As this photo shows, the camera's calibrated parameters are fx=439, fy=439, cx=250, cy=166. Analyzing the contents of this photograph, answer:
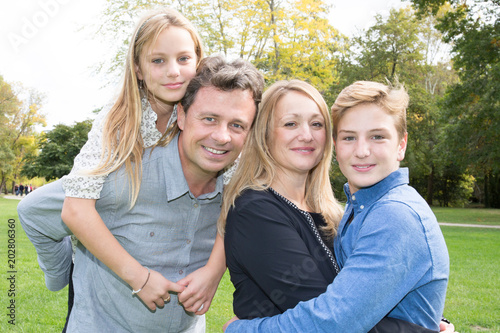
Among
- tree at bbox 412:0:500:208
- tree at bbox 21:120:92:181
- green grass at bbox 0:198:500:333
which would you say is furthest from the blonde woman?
tree at bbox 21:120:92:181

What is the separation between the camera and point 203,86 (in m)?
2.42

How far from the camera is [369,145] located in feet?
6.88

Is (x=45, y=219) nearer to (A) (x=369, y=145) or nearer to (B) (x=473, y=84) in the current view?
(A) (x=369, y=145)

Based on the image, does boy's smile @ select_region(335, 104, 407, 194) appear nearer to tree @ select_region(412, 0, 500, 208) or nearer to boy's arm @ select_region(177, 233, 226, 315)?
boy's arm @ select_region(177, 233, 226, 315)

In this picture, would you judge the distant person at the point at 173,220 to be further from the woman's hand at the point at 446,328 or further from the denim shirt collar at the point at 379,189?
the woman's hand at the point at 446,328

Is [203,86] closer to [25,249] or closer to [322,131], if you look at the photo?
[322,131]

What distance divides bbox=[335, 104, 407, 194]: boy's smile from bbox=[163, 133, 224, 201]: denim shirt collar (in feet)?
2.74

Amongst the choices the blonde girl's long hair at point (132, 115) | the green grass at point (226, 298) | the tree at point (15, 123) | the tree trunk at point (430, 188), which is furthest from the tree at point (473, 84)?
the tree at point (15, 123)

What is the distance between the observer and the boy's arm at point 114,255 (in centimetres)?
224

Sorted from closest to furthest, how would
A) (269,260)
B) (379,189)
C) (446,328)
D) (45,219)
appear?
(269,260), (379,189), (446,328), (45,219)

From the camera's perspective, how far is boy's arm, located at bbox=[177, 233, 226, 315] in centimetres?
232

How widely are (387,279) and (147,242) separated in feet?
4.29

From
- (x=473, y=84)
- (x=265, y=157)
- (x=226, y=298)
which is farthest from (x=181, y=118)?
(x=473, y=84)

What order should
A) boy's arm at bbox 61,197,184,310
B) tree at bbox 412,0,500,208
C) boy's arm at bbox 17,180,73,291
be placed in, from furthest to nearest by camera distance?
tree at bbox 412,0,500,208 < boy's arm at bbox 17,180,73,291 < boy's arm at bbox 61,197,184,310
